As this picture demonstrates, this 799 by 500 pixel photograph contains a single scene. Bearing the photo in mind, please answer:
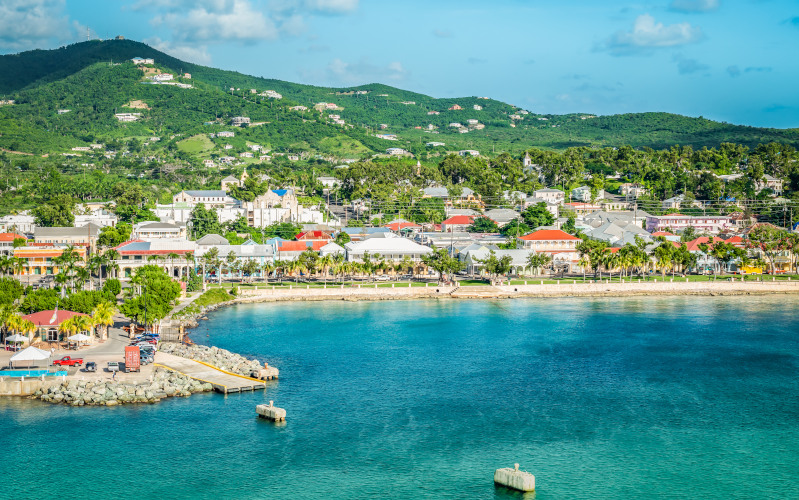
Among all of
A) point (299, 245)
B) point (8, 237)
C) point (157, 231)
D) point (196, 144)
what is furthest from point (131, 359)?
point (196, 144)

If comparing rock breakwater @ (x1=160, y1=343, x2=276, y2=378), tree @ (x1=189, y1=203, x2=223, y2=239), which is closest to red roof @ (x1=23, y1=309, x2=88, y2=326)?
rock breakwater @ (x1=160, y1=343, x2=276, y2=378)

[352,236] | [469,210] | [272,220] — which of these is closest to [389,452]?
[352,236]

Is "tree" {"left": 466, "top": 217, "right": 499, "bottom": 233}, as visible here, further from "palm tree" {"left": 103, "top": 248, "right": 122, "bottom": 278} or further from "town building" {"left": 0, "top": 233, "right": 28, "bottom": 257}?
"town building" {"left": 0, "top": 233, "right": 28, "bottom": 257}

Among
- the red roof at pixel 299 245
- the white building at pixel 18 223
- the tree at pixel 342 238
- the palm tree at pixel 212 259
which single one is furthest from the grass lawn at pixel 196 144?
the palm tree at pixel 212 259

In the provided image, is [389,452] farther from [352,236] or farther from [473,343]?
[352,236]

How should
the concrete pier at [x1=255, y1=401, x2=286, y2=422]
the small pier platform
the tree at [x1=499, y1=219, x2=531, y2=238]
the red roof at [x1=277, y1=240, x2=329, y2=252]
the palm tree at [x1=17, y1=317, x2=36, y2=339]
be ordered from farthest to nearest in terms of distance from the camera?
the tree at [x1=499, y1=219, x2=531, y2=238], the red roof at [x1=277, y1=240, x2=329, y2=252], the small pier platform, the palm tree at [x1=17, y1=317, x2=36, y2=339], the concrete pier at [x1=255, y1=401, x2=286, y2=422]

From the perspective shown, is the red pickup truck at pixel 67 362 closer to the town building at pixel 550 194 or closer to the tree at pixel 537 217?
the tree at pixel 537 217

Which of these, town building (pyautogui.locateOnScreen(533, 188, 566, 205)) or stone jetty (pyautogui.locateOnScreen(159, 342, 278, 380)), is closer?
stone jetty (pyautogui.locateOnScreen(159, 342, 278, 380))
